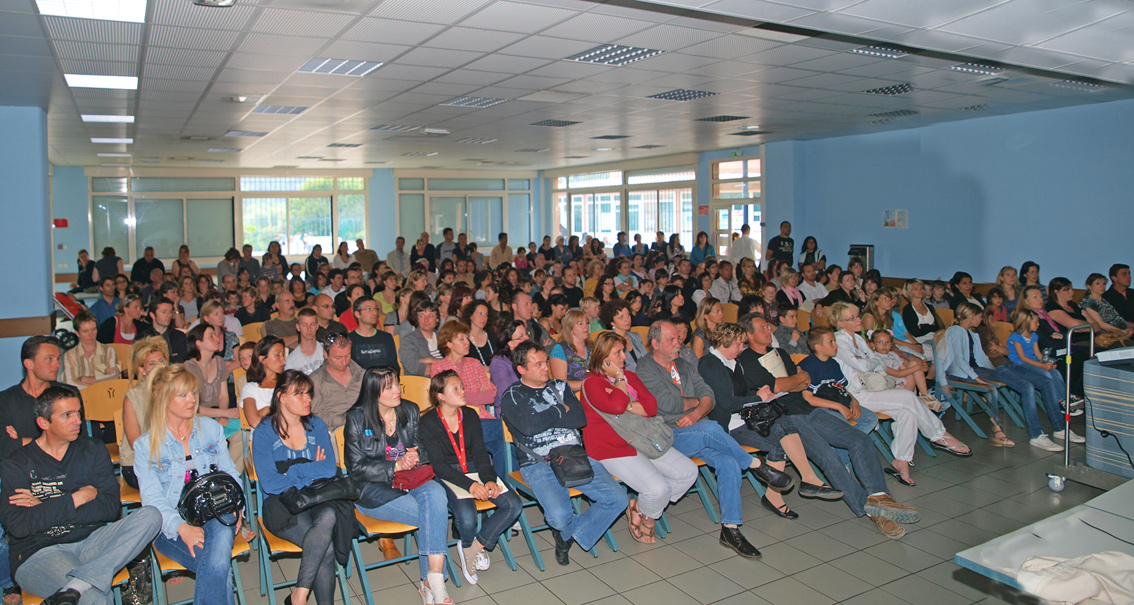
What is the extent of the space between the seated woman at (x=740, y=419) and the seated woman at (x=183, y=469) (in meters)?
3.03

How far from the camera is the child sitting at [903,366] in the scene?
20.0ft

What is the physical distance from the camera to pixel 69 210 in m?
17.5

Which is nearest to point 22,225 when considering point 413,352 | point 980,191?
point 413,352

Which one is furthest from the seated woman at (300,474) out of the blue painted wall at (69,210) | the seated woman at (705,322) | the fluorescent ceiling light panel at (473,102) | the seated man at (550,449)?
the blue painted wall at (69,210)

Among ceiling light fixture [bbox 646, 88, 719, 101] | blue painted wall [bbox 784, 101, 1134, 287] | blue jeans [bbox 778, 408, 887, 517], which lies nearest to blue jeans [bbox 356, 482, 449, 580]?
blue jeans [bbox 778, 408, 887, 517]

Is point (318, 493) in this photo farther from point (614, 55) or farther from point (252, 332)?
point (614, 55)

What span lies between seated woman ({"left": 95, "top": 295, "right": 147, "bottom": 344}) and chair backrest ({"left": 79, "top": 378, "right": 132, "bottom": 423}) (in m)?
2.15

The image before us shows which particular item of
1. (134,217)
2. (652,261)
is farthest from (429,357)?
(134,217)

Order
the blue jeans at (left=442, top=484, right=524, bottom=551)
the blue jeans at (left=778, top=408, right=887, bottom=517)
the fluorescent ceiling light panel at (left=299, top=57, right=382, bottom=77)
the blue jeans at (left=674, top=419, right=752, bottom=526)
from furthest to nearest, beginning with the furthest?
the fluorescent ceiling light panel at (left=299, top=57, right=382, bottom=77)
the blue jeans at (left=778, top=408, right=887, bottom=517)
the blue jeans at (left=674, top=419, right=752, bottom=526)
the blue jeans at (left=442, top=484, right=524, bottom=551)

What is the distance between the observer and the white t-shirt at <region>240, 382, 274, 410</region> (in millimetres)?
4465

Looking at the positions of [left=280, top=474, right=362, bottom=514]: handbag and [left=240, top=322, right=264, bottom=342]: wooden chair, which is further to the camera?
[left=240, top=322, right=264, bottom=342]: wooden chair

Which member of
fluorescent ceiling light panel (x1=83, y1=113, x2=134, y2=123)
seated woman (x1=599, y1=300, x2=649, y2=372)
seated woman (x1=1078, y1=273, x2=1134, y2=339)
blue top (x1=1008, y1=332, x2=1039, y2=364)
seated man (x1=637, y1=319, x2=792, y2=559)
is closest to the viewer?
seated man (x1=637, y1=319, x2=792, y2=559)

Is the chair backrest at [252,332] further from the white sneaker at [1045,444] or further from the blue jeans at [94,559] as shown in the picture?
the white sneaker at [1045,444]

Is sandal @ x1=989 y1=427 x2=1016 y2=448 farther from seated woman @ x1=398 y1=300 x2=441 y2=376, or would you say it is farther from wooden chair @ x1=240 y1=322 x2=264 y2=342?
wooden chair @ x1=240 y1=322 x2=264 y2=342
